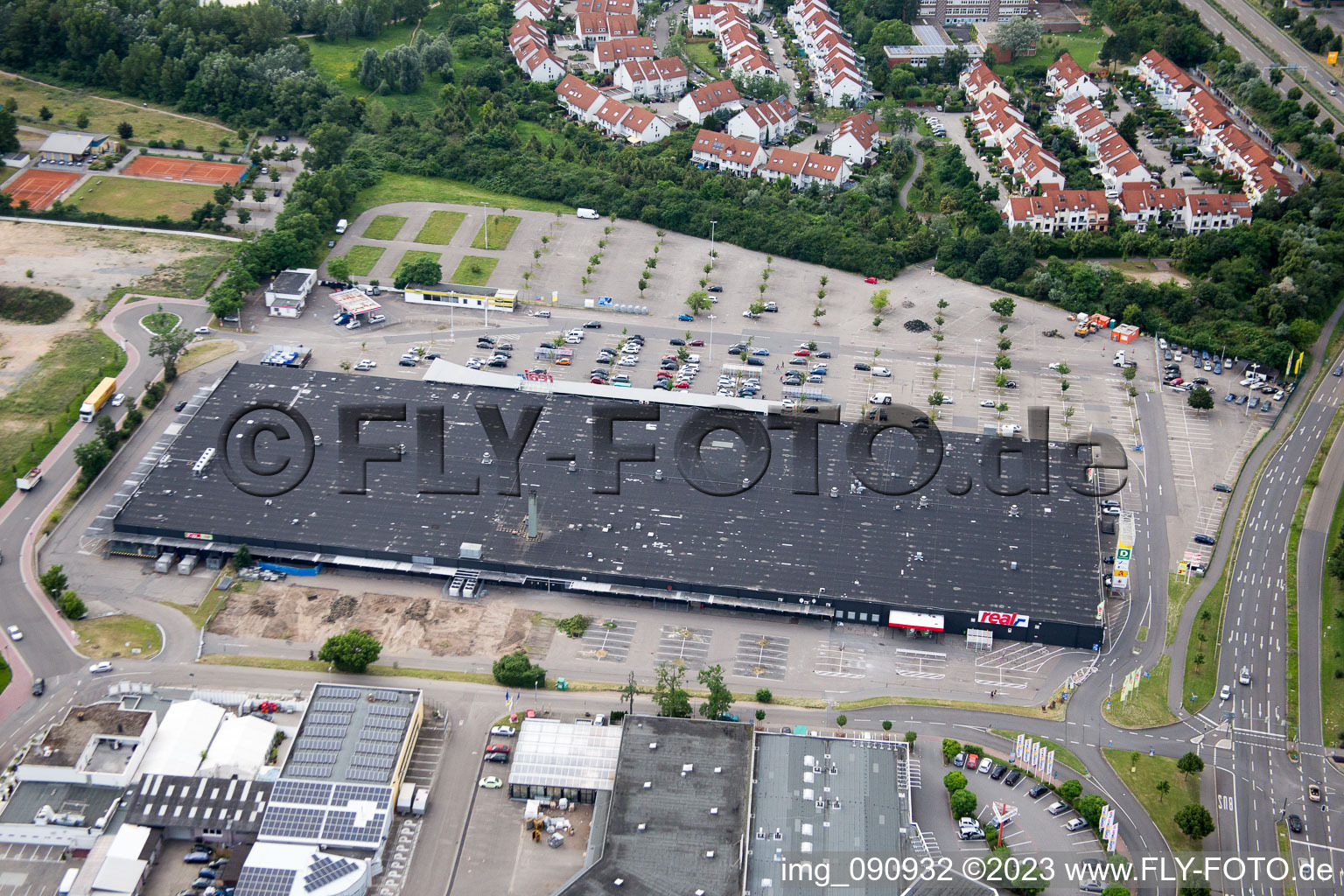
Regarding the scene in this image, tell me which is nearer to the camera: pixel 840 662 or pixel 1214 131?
pixel 840 662

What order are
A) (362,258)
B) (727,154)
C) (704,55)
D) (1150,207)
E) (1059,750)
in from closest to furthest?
(1059,750) < (362,258) < (1150,207) < (727,154) < (704,55)

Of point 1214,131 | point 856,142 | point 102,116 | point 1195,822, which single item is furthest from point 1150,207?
point 102,116

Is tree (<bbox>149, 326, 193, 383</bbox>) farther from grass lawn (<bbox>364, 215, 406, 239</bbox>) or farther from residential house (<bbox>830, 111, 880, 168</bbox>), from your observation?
residential house (<bbox>830, 111, 880, 168</bbox>)

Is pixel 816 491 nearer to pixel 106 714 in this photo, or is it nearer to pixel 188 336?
pixel 106 714

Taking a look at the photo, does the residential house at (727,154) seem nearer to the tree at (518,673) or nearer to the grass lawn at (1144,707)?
the tree at (518,673)

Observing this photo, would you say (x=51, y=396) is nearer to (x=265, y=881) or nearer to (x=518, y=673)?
(x=518, y=673)

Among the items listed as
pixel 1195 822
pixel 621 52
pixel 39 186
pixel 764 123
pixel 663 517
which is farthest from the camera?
pixel 621 52

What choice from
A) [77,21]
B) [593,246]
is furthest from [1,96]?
[593,246]
